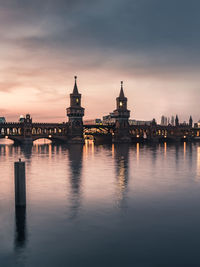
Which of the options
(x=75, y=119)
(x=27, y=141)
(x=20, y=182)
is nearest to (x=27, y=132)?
(x=27, y=141)

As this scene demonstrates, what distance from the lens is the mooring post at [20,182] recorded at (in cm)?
2394

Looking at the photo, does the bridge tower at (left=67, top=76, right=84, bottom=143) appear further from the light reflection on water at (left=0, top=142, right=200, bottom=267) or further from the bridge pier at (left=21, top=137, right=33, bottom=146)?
the light reflection on water at (left=0, top=142, right=200, bottom=267)

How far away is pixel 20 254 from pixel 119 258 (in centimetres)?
603

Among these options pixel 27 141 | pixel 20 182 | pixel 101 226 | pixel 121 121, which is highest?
pixel 121 121

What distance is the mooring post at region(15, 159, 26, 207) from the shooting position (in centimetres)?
2394

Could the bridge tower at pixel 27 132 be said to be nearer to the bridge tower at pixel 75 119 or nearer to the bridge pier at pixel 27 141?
the bridge pier at pixel 27 141

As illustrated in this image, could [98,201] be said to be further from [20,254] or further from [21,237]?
[20,254]

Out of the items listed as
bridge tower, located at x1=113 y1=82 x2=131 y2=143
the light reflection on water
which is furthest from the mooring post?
bridge tower, located at x1=113 y1=82 x2=131 y2=143

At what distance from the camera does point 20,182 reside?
2427cm

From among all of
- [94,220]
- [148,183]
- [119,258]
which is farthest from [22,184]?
[148,183]

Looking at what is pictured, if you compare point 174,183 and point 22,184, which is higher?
point 22,184

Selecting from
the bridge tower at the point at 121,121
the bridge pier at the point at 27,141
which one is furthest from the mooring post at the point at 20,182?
the bridge tower at the point at 121,121

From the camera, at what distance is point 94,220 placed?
22.6 meters

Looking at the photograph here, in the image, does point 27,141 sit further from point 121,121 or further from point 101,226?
point 101,226
